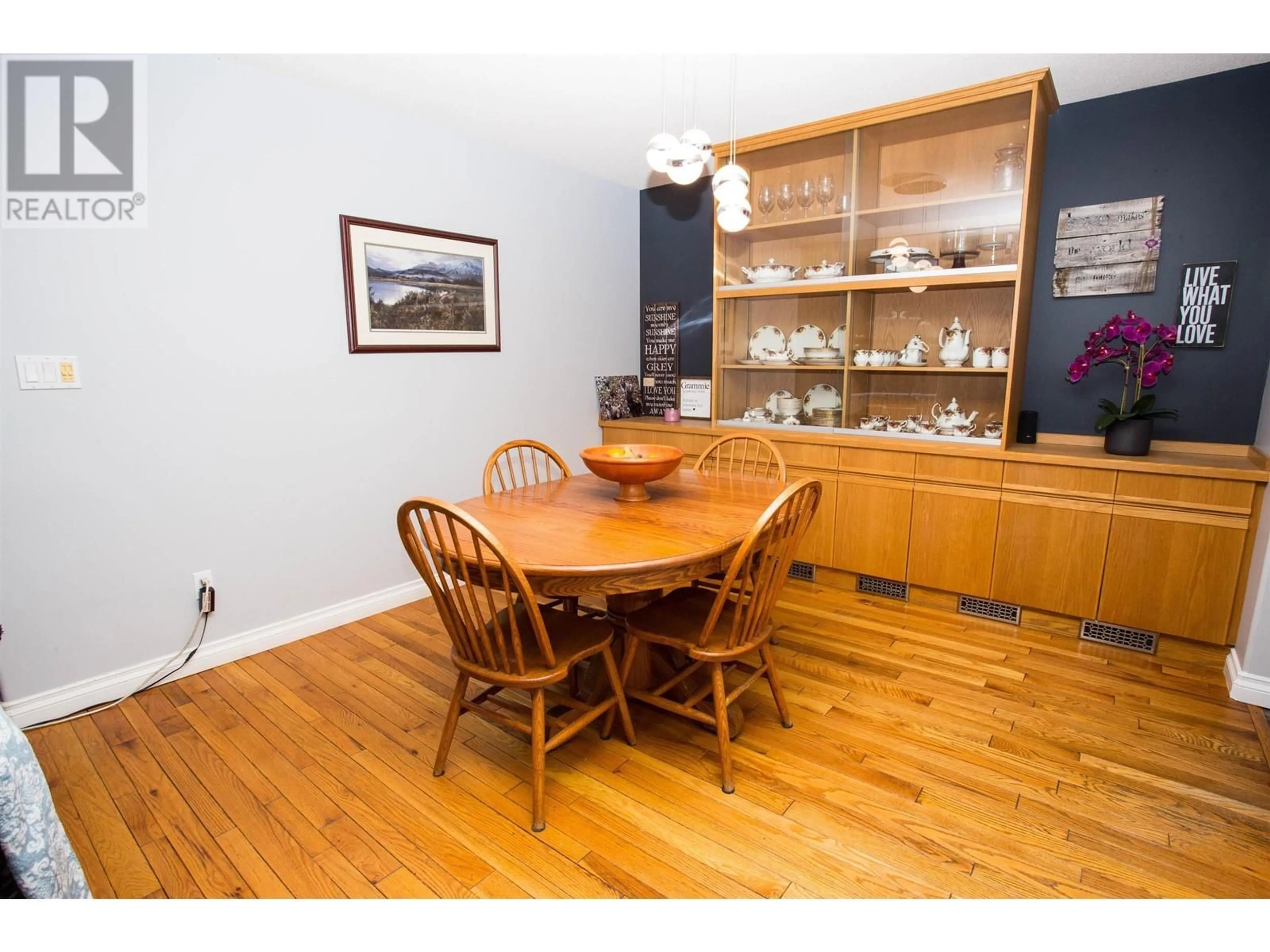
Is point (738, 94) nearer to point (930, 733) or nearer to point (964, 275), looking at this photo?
point (964, 275)

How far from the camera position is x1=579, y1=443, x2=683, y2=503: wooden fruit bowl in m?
2.24

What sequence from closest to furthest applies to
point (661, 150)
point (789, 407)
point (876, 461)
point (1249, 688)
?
point (661, 150), point (1249, 688), point (876, 461), point (789, 407)

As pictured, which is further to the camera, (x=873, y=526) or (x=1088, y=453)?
(x=873, y=526)

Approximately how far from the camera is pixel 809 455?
3463 millimetres

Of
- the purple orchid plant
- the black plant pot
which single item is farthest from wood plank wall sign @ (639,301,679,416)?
the black plant pot

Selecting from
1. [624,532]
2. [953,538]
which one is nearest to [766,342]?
[953,538]

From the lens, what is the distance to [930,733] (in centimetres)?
217

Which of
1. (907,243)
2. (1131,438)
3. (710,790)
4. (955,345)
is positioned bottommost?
(710,790)

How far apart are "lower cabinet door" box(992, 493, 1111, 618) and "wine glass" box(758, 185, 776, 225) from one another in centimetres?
192

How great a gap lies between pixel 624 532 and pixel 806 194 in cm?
242

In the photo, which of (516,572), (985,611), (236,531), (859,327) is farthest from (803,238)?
(236,531)

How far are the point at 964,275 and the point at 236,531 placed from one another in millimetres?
3384

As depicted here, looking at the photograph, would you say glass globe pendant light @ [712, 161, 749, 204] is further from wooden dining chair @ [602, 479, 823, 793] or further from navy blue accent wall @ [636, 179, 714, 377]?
navy blue accent wall @ [636, 179, 714, 377]

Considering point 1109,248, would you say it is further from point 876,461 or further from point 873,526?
point 873,526
